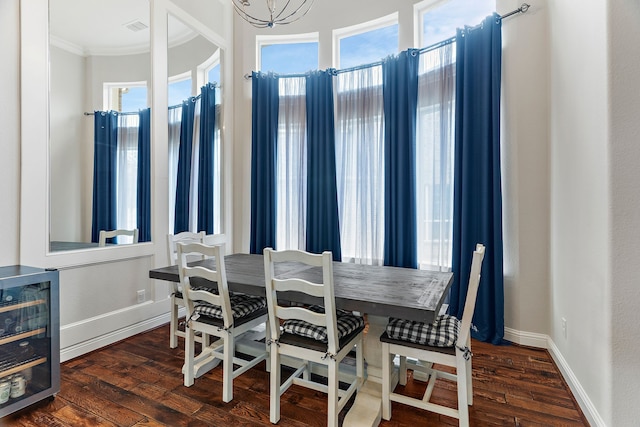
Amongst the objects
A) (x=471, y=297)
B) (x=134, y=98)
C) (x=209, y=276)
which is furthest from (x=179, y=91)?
(x=471, y=297)

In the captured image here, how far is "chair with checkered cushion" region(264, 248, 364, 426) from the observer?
1.62 meters

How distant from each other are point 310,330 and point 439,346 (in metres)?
0.68

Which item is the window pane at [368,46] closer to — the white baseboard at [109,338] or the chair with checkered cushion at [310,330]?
the chair with checkered cushion at [310,330]

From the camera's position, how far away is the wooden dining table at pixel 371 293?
1573mm

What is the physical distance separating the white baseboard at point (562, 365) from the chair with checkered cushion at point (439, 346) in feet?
2.11

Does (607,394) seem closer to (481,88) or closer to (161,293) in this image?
(481,88)

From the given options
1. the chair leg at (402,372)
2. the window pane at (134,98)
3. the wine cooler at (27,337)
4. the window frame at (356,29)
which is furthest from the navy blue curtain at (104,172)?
the chair leg at (402,372)

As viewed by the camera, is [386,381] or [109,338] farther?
[109,338]

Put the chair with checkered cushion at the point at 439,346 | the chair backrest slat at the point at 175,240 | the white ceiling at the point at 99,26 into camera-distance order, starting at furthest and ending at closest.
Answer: the chair backrest slat at the point at 175,240 → the white ceiling at the point at 99,26 → the chair with checkered cushion at the point at 439,346

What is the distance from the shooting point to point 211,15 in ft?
12.4

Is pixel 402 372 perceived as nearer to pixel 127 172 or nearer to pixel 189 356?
pixel 189 356

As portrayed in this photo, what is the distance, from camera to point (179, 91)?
11.2 ft

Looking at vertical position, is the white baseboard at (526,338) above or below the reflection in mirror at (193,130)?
below

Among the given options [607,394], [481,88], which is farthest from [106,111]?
[607,394]
